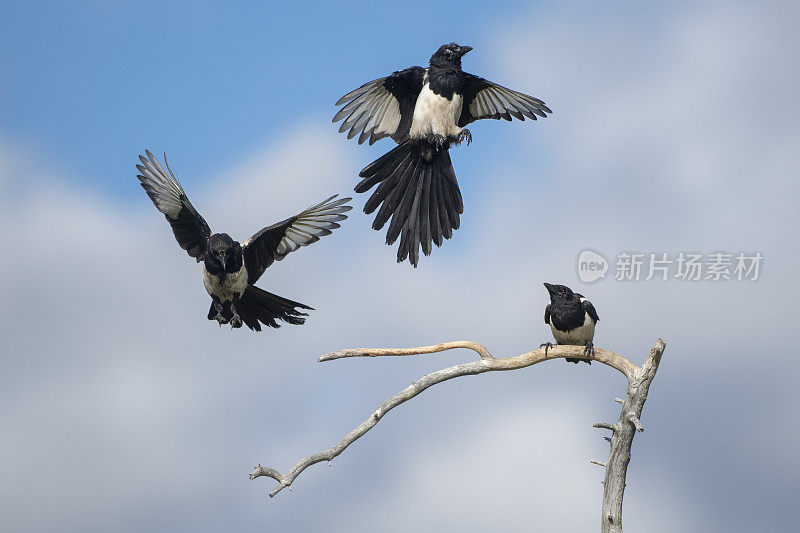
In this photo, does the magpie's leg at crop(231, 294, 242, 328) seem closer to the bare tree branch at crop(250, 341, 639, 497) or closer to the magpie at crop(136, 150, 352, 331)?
the magpie at crop(136, 150, 352, 331)

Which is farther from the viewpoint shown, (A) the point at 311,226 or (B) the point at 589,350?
(A) the point at 311,226

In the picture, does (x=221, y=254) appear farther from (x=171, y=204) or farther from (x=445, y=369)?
(x=445, y=369)

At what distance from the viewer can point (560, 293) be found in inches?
292

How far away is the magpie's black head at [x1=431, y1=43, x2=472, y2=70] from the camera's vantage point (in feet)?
27.1

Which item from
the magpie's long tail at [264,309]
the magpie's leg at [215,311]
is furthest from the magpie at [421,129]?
the magpie's leg at [215,311]

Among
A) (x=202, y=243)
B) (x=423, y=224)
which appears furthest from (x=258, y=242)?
(x=423, y=224)

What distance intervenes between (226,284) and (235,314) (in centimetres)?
30

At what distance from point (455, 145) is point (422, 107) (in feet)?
1.52

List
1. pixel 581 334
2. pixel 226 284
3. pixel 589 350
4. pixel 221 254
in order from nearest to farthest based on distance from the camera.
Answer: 1. pixel 589 350
2. pixel 581 334
3. pixel 221 254
4. pixel 226 284

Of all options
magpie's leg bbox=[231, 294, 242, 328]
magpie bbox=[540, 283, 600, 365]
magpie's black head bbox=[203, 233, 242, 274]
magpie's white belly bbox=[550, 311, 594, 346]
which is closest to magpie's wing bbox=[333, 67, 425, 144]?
magpie's black head bbox=[203, 233, 242, 274]

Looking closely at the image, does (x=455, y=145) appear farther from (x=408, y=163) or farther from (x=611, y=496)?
(x=611, y=496)

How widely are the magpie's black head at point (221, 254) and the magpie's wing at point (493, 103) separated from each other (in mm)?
2519

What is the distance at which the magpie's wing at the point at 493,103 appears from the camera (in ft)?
27.6

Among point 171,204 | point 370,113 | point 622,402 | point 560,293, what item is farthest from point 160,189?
point 622,402
